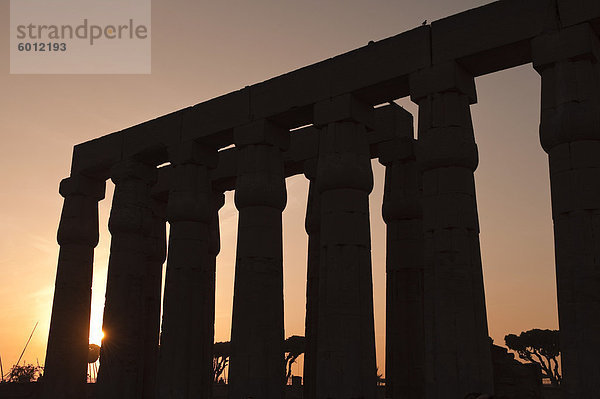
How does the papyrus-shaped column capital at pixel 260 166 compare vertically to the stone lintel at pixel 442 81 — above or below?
below

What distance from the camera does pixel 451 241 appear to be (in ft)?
64.7

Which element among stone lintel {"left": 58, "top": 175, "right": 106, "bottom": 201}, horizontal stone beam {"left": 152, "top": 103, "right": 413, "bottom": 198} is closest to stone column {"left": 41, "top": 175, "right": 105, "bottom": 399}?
stone lintel {"left": 58, "top": 175, "right": 106, "bottom": 201}

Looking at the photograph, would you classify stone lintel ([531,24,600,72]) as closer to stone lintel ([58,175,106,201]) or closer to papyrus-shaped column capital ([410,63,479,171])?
papyrus-shaped column capital ([410,63,479,171])

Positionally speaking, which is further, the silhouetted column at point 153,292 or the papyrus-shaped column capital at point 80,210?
the silhouetted column at point 153,292

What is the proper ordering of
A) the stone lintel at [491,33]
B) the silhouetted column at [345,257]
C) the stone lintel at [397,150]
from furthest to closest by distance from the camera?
the stone lintel at [397,150] < the silhouetted column at [345,257] < the stone lintel at [491,33]

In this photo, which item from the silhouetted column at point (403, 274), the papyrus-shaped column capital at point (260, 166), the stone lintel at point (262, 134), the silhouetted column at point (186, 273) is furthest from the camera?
the silhouetted column at point (403, 274)

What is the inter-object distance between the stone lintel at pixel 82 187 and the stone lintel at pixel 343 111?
46.8 ft

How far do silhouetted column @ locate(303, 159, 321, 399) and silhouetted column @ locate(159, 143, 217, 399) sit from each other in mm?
5568

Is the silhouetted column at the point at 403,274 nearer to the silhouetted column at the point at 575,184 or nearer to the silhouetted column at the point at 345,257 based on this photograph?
the silhouetted column at the point at 345,257

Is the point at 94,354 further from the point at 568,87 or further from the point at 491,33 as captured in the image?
the point at 568,87

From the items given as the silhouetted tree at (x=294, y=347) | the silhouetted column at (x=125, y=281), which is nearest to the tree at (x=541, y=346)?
the silhouetted tree at (x=294, y=347)

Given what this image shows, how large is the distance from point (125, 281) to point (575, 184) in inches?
770

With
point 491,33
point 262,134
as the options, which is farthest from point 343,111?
point 491,33

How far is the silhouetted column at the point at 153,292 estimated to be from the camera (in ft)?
110
